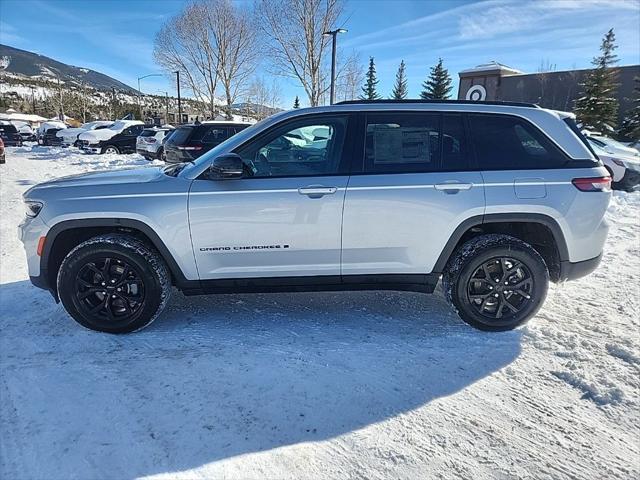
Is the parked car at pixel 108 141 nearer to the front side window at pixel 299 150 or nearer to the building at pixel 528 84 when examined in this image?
the front side window at pixel 299 150

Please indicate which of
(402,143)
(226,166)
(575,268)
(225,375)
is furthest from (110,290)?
(575,268)

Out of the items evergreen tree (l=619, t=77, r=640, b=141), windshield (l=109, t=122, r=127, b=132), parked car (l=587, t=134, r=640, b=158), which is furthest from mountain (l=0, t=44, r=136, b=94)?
parked car (l=587, t=134, r=640, b=158)

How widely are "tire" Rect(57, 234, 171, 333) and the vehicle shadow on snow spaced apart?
149mm

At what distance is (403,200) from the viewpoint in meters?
3.13

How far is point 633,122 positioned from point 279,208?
2864cm

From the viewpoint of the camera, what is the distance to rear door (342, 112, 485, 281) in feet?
10.3

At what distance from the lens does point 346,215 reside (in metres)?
3.14

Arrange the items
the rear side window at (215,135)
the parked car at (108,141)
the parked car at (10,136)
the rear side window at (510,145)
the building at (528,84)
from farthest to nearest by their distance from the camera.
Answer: the building at (528,84)
the parked car at (10,136)
the parked car at (108,141)
the rear side window at (215,135)
the rear side window at (510,145)

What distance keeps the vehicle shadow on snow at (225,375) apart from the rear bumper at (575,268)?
0.65 meters

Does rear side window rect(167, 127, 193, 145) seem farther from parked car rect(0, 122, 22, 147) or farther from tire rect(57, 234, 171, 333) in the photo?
parked car rect(0, 122, 22, 147)

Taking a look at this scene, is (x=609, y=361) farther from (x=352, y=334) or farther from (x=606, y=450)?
(x=352, y=334)

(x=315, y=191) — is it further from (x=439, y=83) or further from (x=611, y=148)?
(x=439, y=83)

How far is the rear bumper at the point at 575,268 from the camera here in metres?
3.32

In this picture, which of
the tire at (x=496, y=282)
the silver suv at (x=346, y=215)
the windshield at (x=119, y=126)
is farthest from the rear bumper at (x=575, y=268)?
the windshield at (x=119, y=126)
